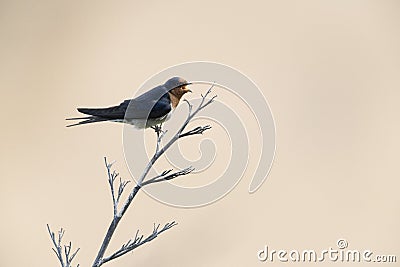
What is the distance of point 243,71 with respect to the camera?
1332 mm

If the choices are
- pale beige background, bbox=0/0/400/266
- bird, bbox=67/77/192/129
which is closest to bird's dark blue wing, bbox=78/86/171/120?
bird, bbox=67/77/192/129

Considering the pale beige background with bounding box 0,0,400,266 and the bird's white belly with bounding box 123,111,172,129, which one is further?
the pale beige background with bounding box 0,0,400,266

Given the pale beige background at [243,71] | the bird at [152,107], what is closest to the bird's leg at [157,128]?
the bird at [152,107]

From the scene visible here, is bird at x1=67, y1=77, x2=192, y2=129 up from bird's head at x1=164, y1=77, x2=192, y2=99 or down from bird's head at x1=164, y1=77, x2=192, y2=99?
down

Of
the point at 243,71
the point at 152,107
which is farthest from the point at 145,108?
the point at 243,71

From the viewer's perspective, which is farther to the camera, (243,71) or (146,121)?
(243,71)

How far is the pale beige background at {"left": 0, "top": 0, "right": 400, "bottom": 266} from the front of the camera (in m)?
1.28

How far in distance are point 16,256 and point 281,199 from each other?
0.74m

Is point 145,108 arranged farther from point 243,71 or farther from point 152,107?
point 243,71

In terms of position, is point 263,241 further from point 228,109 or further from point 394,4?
point 394,4

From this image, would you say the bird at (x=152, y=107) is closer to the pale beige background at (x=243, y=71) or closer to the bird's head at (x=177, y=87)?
the bird's head at (x=177, y=87)

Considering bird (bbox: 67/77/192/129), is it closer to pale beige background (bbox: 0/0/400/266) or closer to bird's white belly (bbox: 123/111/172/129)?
bird's white belly (bbox: 123/111/172/129)

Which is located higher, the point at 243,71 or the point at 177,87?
the point at 243,71

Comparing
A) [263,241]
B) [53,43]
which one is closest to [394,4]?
[263,241]
